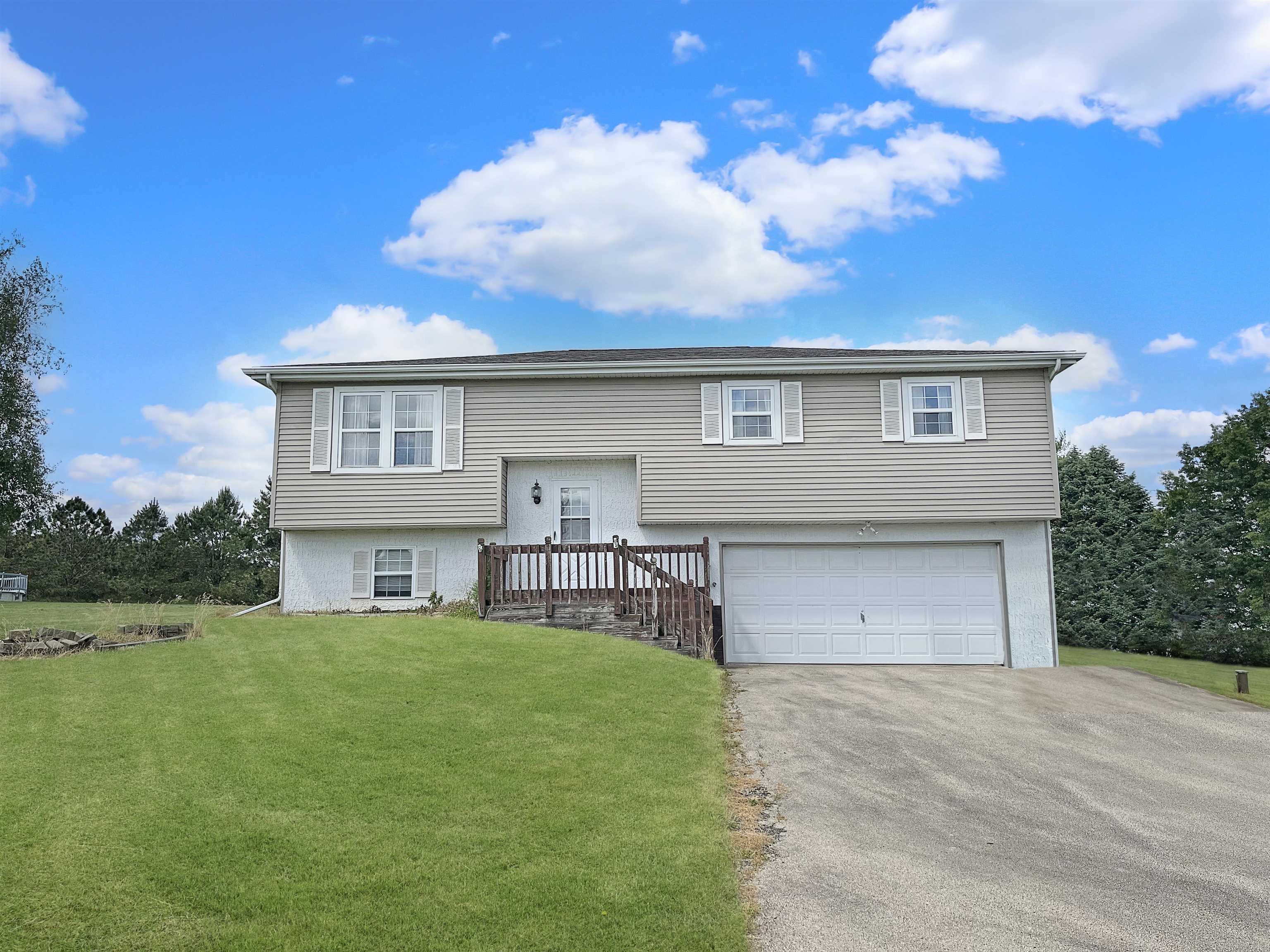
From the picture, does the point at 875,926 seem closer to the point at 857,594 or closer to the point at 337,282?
the point at 857,594

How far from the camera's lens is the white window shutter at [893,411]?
16.0 metres

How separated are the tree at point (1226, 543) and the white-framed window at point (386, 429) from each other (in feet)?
67.6

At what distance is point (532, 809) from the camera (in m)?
5.67

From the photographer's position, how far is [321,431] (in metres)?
16.2

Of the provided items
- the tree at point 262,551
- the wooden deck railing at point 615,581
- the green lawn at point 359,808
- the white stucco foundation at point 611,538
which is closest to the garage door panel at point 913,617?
the white stucco foundation at point 611,538

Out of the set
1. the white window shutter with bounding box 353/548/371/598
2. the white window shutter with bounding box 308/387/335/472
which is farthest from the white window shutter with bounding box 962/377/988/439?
the white window shutter with bounding box 308/387/335/472

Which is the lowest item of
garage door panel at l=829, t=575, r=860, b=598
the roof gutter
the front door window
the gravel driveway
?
the gravel driveway

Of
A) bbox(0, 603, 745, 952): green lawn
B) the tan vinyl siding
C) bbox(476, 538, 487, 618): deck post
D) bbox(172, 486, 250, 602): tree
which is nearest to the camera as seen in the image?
bbox(0, 603, 745, 952): green lawn

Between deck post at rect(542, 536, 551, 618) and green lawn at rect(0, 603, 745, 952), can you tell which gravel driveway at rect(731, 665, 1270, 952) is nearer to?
green lawn at rect(0, 603, 745, 952)

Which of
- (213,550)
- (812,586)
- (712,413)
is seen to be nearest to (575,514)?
(712,413)

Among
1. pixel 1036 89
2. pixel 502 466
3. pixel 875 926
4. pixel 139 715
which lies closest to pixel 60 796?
pixel 139 715

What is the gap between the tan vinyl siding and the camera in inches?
618

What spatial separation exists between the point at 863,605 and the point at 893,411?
Result: 384cm

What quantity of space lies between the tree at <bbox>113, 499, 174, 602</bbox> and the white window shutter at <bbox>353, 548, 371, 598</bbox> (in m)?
17.3
